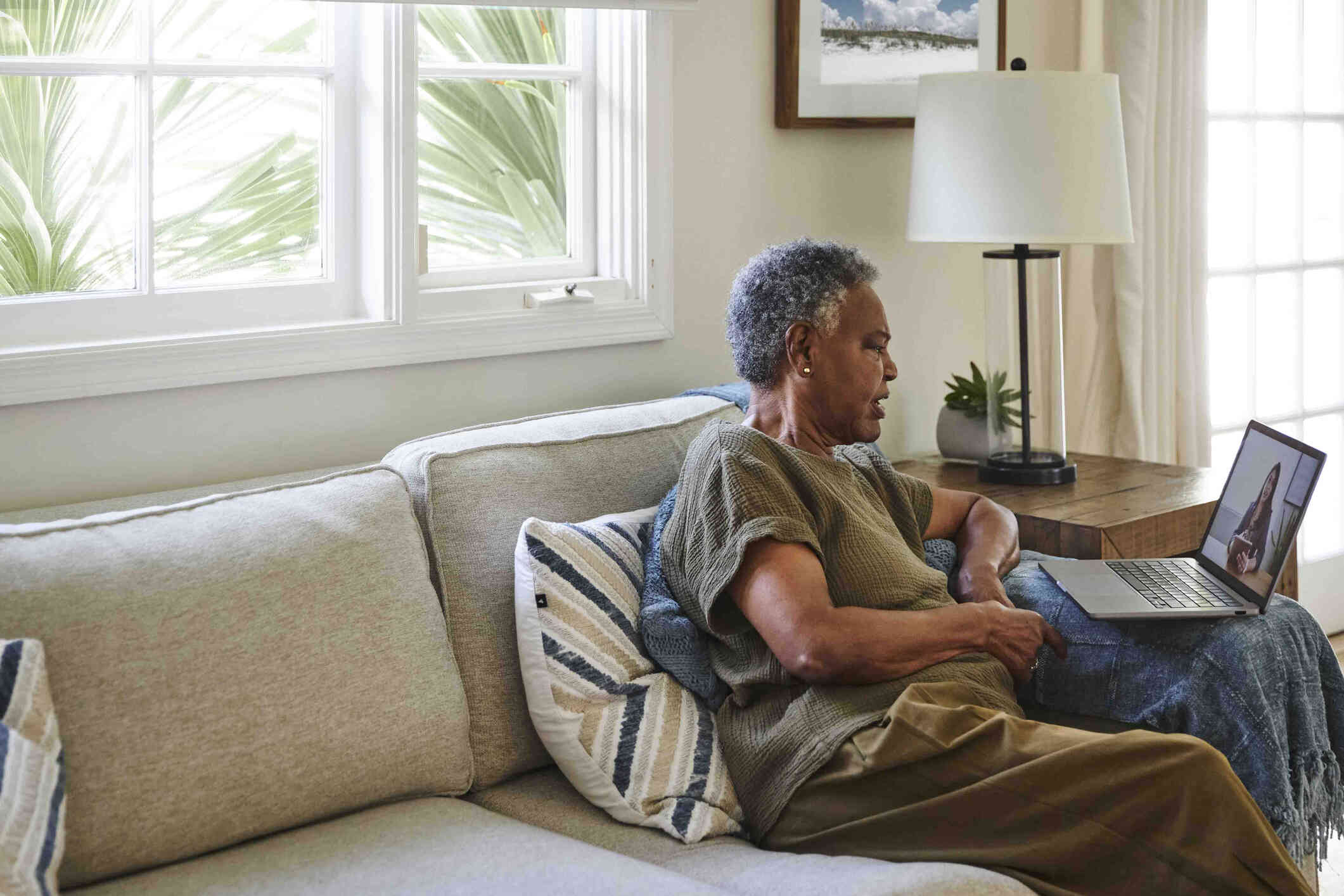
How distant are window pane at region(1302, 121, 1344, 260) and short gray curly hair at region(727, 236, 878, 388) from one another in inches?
97.5

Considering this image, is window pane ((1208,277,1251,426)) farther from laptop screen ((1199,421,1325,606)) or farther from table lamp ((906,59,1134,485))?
laptop screen ((1199,421,1325,606))

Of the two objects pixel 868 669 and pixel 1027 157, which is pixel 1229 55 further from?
pixel 868 669

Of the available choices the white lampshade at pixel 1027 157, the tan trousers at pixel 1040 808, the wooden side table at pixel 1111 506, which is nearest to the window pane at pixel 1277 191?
the wooden side table at pixel 1111 506

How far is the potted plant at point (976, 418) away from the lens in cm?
283

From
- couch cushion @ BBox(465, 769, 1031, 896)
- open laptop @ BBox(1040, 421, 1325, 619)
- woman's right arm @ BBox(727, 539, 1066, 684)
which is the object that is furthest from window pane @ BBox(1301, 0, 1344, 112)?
couch cushion @ BBox(465, 769, 1031, 896)

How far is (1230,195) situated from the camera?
149 inches

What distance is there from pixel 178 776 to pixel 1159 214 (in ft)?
8.98

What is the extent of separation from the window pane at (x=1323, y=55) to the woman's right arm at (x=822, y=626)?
2.79 meters

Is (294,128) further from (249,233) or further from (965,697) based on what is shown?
(965,697)

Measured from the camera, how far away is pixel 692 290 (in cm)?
276

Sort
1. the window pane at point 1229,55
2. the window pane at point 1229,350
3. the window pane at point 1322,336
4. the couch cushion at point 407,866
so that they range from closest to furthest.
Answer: the couch cushion at point 407,866, the window pane at point 1229,55, the window pane at point 1229,350, the window pane at point 1322,336

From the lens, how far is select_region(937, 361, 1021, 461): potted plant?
2.83m

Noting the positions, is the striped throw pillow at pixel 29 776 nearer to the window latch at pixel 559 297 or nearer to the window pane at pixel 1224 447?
the window latch at pixel 559 297

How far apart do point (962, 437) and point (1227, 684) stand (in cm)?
111
